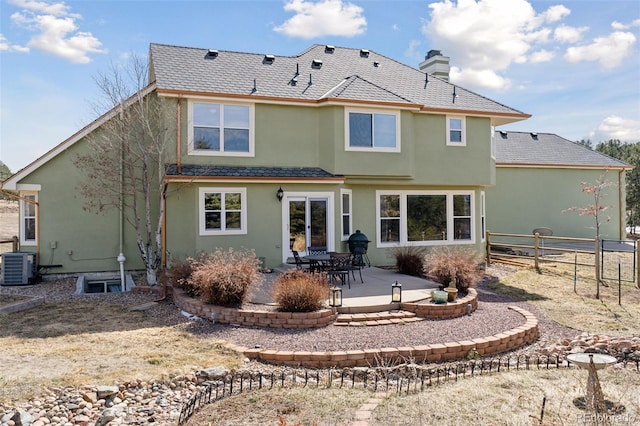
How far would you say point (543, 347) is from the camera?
8281 millimetres

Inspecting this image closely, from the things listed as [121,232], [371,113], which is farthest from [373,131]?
[121,232]

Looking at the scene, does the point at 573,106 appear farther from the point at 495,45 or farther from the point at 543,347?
the point at 543,347

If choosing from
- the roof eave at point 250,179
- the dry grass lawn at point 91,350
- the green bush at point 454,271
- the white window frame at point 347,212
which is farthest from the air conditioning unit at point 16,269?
the green bush at point 454,271

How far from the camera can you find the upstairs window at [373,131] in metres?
15.3

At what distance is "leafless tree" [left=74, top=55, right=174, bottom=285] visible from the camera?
13242 millimetres

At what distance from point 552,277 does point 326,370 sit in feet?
37.0

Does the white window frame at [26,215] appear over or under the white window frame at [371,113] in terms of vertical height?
under

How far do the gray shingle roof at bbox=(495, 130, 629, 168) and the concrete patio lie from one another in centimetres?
1257

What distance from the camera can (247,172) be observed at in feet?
46.6

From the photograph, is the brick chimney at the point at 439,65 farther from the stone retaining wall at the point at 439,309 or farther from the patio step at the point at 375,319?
the patio step at the point at 375,319

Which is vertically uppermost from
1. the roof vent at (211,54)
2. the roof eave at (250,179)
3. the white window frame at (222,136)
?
the roof vent at (211,54)

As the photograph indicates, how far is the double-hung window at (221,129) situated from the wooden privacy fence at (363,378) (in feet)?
31.2

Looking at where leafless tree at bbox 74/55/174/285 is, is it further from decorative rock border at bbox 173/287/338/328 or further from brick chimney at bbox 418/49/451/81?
brick chimney at bbox 418/49/451/81

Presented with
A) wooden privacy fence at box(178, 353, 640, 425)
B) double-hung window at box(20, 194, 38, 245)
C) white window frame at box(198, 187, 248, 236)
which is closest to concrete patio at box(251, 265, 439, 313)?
white window frame at box(198, 187, 248, 236)
